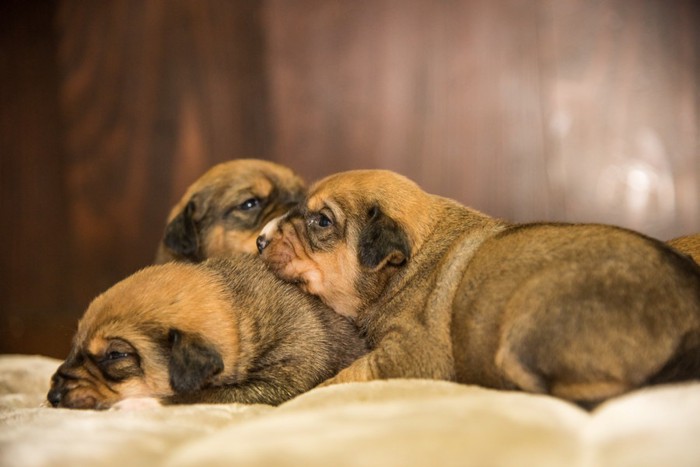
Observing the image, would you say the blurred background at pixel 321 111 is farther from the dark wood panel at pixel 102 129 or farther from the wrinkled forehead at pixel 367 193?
the wrinkled forehead at pixel 367 193

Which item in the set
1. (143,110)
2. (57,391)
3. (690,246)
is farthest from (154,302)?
(143,110)

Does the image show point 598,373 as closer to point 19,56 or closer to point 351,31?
point 351,31

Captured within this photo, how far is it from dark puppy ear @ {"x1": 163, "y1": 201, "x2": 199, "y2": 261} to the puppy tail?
2.56 metres

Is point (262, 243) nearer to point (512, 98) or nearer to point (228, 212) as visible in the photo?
point (228, 212)

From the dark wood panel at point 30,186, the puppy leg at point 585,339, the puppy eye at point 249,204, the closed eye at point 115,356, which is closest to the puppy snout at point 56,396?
the closed eye at point 115,356

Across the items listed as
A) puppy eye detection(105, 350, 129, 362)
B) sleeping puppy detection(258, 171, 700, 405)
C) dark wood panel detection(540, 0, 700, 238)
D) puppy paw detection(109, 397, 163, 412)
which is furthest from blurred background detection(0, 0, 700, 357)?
puppy paw detection(109, 397, 163, 412)

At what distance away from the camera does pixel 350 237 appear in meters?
3.29

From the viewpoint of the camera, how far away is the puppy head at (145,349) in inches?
111

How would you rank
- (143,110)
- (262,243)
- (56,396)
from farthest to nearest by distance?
(143,110) → (262,243) → (56,396)

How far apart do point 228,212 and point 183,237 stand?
0.28m

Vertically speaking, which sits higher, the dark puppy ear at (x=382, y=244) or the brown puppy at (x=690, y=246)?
the dark puppy ear at (x=382, y=244)

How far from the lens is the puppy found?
9.45ft

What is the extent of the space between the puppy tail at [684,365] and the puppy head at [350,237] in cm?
119

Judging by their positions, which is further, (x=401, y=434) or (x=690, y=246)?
(x=690, y=246)
